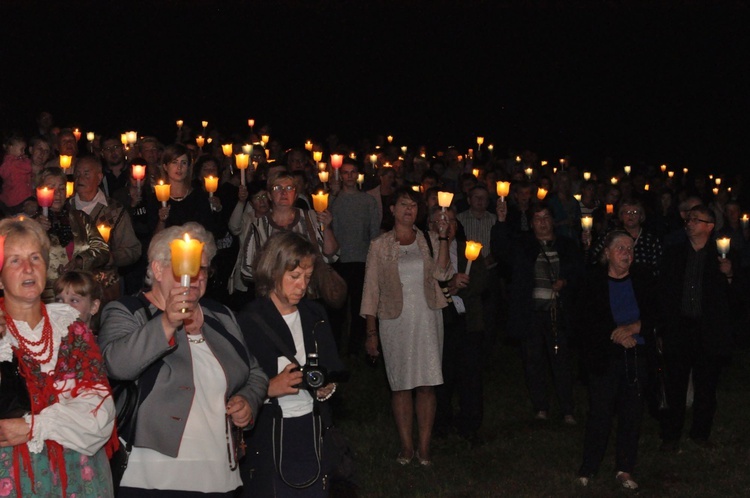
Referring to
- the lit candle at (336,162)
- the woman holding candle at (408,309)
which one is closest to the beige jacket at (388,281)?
the woman holding candle at (408,309)

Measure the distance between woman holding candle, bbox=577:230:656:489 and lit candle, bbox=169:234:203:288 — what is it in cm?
458

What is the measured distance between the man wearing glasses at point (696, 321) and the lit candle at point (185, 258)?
606 centimetres

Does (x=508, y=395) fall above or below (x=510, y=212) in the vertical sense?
below

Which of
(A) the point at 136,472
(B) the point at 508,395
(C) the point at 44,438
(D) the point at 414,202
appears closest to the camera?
(C) the point at 44,438

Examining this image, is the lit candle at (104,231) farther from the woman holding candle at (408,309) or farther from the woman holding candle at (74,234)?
the woman holding candle at (408,309)

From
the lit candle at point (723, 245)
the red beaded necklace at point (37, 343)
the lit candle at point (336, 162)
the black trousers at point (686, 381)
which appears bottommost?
the black trousers at point (686, 381)

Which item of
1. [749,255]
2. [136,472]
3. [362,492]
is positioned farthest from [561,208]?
[136,472]

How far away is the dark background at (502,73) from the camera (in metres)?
24.6

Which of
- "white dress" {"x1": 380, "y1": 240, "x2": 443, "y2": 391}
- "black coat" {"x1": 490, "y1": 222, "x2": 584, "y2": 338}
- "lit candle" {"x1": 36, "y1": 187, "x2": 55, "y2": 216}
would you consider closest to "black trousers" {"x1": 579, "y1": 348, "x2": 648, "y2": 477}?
"white dress" {"x1": 380, "y1": 240, "x2": 443, "y2": 391}

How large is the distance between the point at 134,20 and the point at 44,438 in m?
20.5

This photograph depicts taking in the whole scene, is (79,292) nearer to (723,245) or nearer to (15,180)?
(15,180)

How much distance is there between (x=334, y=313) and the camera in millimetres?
10422

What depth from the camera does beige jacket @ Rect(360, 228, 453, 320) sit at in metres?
7.66

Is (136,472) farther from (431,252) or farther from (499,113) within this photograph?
(499,113)
